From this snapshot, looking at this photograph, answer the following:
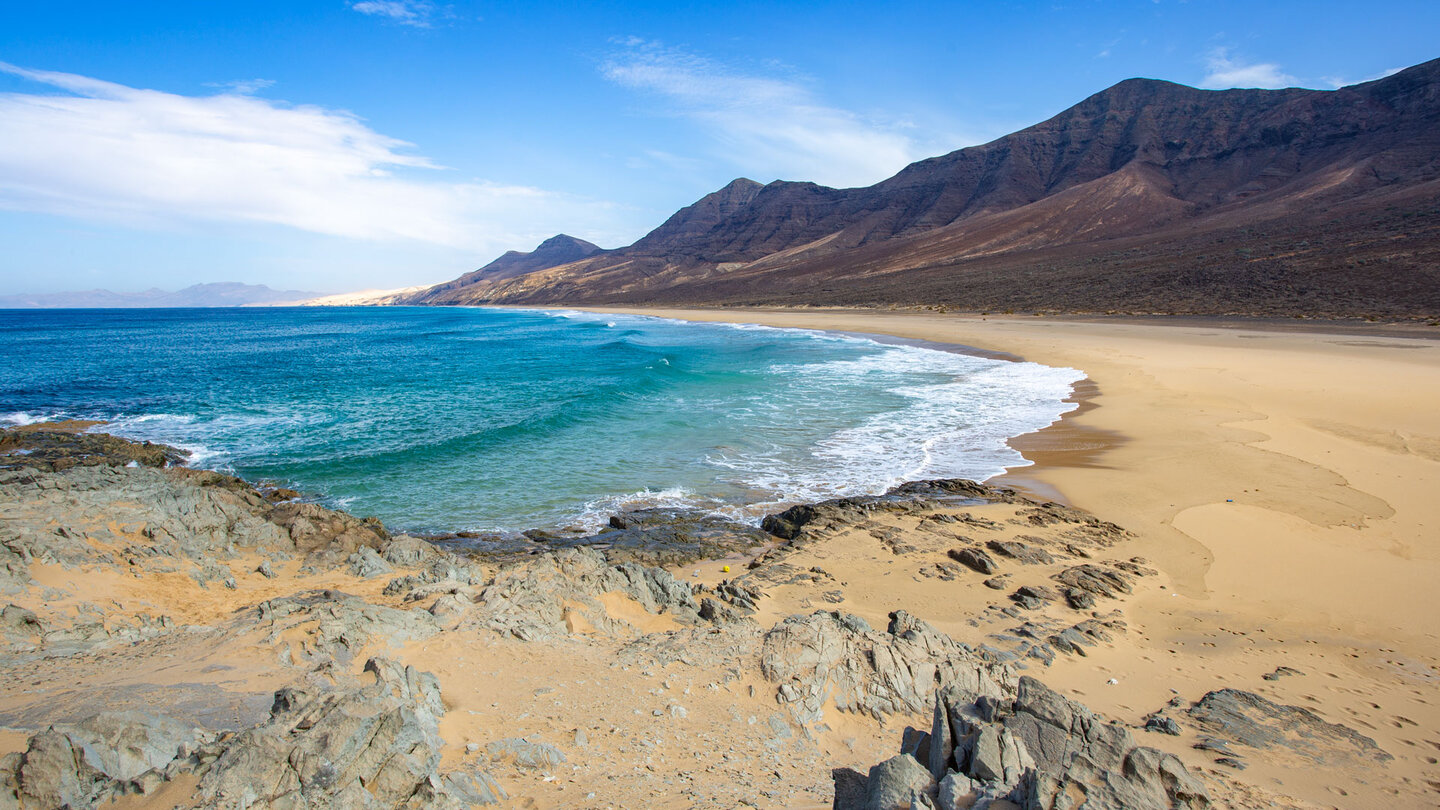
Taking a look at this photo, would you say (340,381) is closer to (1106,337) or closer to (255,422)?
(255,422)

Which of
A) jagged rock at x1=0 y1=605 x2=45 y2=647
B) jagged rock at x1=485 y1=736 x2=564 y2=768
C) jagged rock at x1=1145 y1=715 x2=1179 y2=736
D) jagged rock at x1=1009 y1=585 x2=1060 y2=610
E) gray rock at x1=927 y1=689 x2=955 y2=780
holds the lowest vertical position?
jagged rock at x1=1009 y1=585 x2=1060 y2=610

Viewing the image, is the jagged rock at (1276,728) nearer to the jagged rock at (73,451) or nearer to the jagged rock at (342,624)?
the jagged rock at (342,624)

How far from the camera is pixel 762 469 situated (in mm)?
12391

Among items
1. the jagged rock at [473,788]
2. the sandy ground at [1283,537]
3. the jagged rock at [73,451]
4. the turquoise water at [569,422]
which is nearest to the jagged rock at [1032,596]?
the sandy ground at [1283,537]

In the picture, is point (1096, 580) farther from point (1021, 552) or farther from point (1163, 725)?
point (1163, 725)

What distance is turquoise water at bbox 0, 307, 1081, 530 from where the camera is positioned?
11344 millimetres

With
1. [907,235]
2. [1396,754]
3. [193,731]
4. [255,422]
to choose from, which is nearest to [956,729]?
[1396,754]

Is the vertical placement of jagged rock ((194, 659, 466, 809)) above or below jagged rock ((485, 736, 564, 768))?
above

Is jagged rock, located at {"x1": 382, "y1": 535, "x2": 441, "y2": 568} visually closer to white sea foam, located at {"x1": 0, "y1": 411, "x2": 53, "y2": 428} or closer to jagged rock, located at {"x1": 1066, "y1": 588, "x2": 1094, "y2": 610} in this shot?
jagged rock, located at {"x1": 1066, "y1": 588, "x2": 1094, "y2": 610}

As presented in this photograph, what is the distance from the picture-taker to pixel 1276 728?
4.28 metres

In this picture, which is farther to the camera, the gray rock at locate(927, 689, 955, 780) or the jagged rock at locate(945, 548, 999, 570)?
the jagged rock at locate(945, 548, 999, 570)

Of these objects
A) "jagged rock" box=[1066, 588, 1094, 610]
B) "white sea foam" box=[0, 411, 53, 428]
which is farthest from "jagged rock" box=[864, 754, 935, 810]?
"white sea foam" box=[0, 411, 53, 428]

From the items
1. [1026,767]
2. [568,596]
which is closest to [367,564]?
[568,596]

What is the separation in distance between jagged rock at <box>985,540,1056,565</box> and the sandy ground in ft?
3.74
